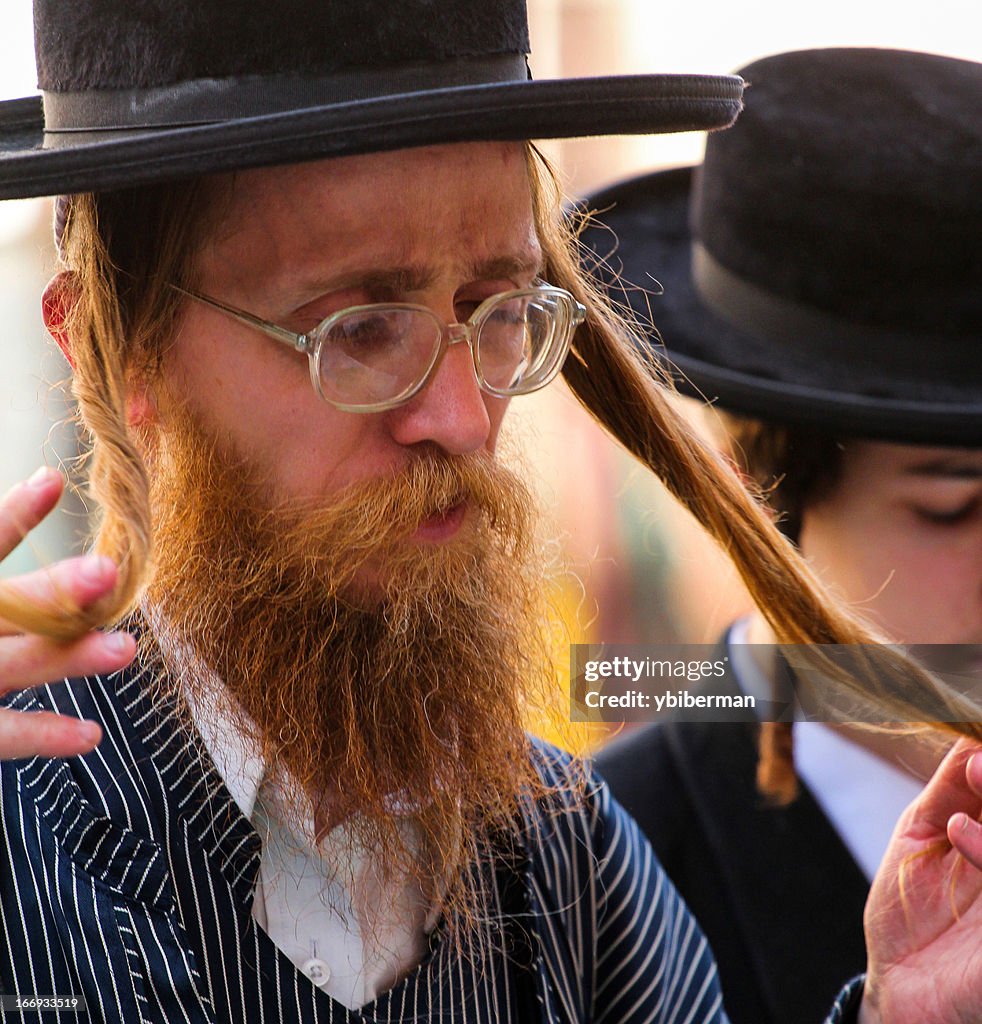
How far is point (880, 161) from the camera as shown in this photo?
222 centimetres

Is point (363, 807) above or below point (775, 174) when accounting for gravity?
below

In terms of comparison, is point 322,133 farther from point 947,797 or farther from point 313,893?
point 947,797

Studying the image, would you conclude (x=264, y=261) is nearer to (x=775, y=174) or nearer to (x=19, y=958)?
(x=19, y=958)

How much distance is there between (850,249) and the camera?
2221 mm

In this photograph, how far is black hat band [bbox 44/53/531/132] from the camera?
1365 mm

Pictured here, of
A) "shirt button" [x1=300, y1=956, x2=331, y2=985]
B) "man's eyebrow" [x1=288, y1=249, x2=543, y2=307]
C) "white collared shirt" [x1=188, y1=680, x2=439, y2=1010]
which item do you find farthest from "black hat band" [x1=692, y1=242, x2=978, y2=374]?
"shirt button" [x1=300, y1=956, x2=331, y2=985]

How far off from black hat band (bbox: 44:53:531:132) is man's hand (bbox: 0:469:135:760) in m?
0.54

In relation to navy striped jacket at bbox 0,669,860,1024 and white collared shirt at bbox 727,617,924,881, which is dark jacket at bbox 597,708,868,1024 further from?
navy striped jacket at bbox 0,669,860,1024

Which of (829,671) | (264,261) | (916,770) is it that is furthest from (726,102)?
(916,770)

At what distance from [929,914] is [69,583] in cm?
130

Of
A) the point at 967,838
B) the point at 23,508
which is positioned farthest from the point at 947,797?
the point at 23,508

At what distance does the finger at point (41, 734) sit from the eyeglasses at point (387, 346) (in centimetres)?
60

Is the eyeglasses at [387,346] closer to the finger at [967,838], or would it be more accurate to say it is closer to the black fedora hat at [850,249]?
the black fedora hat at [850,249]

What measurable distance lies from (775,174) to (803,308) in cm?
→ 26
